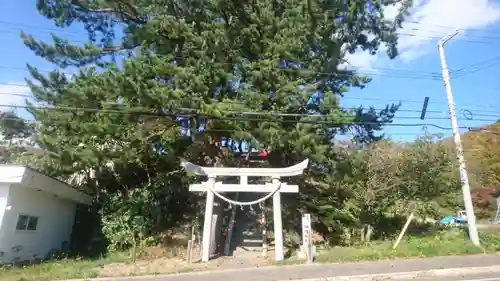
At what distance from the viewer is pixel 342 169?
1490 cm

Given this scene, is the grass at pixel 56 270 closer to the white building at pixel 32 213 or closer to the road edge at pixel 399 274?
the road edge at pixel 399 274

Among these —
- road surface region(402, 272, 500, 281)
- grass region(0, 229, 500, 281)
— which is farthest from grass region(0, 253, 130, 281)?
road surface region(402, 272, 500, 281)

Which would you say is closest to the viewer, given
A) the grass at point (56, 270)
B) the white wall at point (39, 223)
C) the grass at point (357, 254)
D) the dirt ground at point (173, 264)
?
the grass at point (56, 270)

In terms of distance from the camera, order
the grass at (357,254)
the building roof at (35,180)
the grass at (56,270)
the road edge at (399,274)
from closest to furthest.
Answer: the road edge at (399,274), the grass at (56,270), the grass at (357,254), the building roof at (35,180)

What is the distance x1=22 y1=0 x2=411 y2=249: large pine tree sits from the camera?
12922 millimetres

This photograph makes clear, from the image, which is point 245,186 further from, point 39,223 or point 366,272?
point 39,223

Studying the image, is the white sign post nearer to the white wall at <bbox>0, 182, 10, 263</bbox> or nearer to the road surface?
the road surface

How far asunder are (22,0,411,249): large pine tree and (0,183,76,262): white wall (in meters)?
1.59

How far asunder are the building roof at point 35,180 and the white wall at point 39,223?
424 mm

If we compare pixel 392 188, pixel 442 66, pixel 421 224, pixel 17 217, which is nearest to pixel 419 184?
pixel 392 188

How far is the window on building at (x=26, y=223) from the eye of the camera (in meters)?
13.2

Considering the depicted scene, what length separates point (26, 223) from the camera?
44.9 ft

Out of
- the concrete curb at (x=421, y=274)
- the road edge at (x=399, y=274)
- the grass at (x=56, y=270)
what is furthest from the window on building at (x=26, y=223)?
the concrete curb at (x=421, y=274)

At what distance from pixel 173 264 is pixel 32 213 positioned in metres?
5.44
